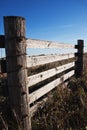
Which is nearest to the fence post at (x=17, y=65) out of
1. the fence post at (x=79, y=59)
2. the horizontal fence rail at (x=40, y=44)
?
the horizontal fence rail at (x=40, y=44)

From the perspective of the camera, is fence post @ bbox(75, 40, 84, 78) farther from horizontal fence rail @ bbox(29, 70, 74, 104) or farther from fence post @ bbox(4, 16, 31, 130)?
fence post @ bbox(4, 16, 31, 130)

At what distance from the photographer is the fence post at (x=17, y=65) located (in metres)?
2.59

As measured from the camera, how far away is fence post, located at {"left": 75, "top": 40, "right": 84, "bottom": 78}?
7.05 m

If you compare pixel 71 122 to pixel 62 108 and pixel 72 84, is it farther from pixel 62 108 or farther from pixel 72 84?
pixel 72 84

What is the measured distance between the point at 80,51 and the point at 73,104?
3.51 meters

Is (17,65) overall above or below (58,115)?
above

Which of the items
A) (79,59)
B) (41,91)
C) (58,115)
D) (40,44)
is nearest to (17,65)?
(40,44)

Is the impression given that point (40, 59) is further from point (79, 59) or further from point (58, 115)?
point (79, 59)

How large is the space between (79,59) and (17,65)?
4.95 m

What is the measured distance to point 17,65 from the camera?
2666 millimetres

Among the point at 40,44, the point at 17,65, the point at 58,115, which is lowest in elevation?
the point at 58,115

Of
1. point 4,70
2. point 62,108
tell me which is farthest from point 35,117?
point 4,70

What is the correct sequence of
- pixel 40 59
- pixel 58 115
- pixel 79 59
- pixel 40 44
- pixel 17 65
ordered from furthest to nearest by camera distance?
pixel 79 59 < pixel 40 59 < pixel 40 44 < pixel 58 115 < pixel 17 65

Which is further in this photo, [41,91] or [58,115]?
[41,91]
